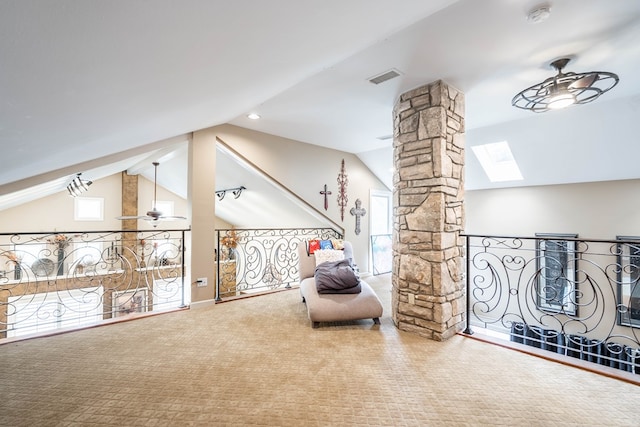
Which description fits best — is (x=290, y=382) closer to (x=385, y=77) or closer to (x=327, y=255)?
(x=327, y=255)

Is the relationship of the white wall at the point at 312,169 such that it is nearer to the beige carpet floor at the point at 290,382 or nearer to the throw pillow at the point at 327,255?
the throw pillow at the point at 327,255

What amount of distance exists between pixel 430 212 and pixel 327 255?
1.71m

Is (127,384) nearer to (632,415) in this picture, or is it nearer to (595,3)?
(632,415)

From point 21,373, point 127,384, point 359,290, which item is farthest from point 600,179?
point 21,373

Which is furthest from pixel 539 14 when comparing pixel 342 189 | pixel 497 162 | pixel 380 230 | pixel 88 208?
pixel 88 208

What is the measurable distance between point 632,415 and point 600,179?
13.5 ft

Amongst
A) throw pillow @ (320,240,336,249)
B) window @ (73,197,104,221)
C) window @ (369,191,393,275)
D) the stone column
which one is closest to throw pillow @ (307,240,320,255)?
throw pillow @ (320,240,336,249)

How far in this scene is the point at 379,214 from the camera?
675 cm

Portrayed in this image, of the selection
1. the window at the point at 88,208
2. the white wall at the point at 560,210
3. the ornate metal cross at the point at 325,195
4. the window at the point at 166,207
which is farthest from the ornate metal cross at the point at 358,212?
the window at the point at 88,208

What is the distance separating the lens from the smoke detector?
1.87 meters

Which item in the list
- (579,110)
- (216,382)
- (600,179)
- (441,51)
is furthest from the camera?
(600,179)

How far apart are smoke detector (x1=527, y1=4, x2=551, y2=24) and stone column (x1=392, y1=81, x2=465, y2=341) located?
101 cm

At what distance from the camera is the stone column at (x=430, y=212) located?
2.95 m

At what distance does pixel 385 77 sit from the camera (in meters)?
2.89
